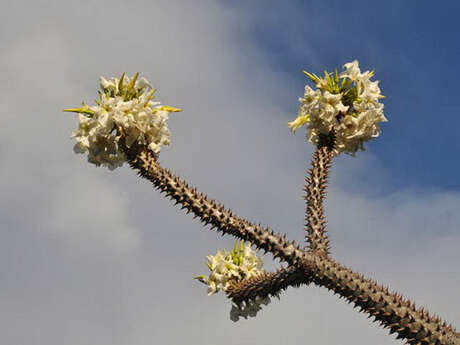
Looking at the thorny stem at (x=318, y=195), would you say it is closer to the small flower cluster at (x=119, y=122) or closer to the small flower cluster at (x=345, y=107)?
the small flower cluster at (x=345, y=107)

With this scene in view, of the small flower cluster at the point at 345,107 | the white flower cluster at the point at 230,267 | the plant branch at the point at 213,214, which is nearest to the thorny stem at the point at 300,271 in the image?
the plant branch at the point at 213,214

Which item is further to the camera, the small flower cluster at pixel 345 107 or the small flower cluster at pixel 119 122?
the small flower cluster at pixel 345 107

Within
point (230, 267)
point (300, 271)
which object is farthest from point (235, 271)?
point (300, 271)

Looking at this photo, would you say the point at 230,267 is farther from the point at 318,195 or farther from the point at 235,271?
the point at 318,195

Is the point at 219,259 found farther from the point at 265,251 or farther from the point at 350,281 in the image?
the point at 350,281

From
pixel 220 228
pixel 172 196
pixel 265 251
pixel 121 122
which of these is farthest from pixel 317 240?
pixel 121 122

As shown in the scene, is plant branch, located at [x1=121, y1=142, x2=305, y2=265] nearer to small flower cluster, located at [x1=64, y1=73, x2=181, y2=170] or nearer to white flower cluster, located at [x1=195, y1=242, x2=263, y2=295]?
small flower cluster, located at [x1=64, y1=73, x2=181, y2=170]

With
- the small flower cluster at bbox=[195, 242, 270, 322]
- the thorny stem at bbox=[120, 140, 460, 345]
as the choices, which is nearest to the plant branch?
the thorny stem at bbox=[120, 140, 460, 345]
